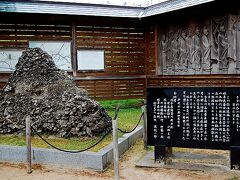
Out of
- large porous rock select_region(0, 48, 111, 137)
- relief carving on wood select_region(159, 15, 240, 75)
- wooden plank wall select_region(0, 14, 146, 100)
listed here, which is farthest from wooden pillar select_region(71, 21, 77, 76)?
large porous rock select_region(0, 48, 111, 137)

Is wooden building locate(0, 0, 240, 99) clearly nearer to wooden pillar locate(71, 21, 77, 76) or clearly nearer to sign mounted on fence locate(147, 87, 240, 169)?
wooden pillar locate(71, 21, 77, 76)

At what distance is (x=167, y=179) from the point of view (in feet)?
19.1

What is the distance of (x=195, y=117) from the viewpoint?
6.32 metres

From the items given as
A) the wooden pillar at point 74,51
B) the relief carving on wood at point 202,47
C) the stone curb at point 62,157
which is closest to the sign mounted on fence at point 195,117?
the stone curb at point 62,157

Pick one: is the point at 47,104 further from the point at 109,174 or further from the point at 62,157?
the point at 109,174

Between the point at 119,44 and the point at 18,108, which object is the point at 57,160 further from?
the point at 119,44

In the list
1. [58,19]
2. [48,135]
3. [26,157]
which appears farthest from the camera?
[58,19]

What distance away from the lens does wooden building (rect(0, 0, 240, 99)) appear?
12461 millimetres

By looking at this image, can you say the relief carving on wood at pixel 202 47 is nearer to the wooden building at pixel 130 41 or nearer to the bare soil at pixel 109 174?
the wooden building at pixel 130 41

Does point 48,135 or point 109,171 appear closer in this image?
point 109,171

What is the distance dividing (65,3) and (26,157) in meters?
8.80

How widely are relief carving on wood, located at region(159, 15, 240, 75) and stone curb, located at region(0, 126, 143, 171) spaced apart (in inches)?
252

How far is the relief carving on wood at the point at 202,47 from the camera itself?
11.9m

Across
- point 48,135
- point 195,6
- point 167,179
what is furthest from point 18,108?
point 195,6
